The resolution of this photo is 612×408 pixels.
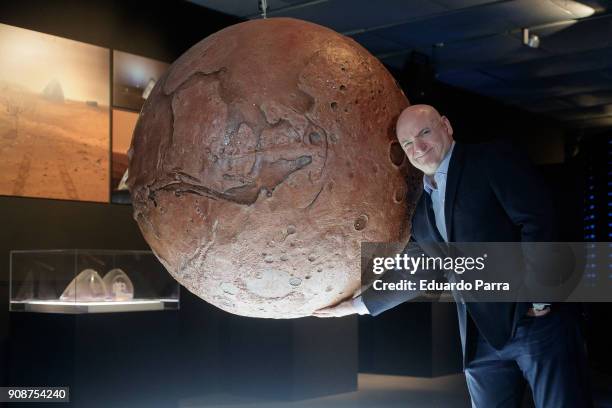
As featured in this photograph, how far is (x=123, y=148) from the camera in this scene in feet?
23.1

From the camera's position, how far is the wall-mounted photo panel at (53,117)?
244 inches

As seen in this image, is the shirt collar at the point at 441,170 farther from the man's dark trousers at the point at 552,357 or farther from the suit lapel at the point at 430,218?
the man's dark trousers at the point at 552,357

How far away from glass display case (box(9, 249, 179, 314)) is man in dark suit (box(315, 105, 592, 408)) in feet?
10.9

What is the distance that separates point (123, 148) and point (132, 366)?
2.15 metres

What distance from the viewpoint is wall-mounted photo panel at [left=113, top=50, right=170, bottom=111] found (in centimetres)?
707

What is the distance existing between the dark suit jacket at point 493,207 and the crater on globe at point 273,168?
0.15 metres

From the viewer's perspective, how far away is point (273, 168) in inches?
85.4

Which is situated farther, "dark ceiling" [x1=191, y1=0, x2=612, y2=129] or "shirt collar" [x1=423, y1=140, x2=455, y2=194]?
"dark ceiling" [x1=191, y1=0, x2=612, y2=129]

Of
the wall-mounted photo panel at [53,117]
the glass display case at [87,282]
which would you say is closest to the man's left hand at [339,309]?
the glass display case at [87,282]

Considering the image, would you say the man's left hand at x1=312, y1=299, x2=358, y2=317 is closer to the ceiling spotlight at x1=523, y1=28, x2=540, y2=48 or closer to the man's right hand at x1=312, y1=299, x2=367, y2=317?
the man's right hand at x1=312, y1=299, x2=367, y2=317

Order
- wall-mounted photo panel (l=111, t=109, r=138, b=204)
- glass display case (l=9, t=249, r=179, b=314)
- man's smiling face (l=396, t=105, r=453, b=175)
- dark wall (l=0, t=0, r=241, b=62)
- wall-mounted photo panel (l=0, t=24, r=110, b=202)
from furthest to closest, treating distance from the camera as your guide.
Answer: wall-mounted photo panel (l=111, t=109, r=138, b=204) → dark wall (l=0, t=0, r=241, b=62) → wall-mounted photo panel (l=0, t=24, r=110, b=202) → glass display case (l=9, t=249, r=179, b=314) → man's smiling face (l=396, t=105, r=453, b=175)

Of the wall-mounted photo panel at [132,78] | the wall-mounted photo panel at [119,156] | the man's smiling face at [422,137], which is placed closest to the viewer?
the man's smiling face at [422,137]

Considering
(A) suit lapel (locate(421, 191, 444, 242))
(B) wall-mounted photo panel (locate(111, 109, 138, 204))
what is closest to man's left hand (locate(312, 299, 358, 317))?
(A) suit lapel (locate(421, 191, 444, 242))

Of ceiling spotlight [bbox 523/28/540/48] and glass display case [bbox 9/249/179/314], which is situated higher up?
ceiling spotlight [bbox 523/28/540/48]
